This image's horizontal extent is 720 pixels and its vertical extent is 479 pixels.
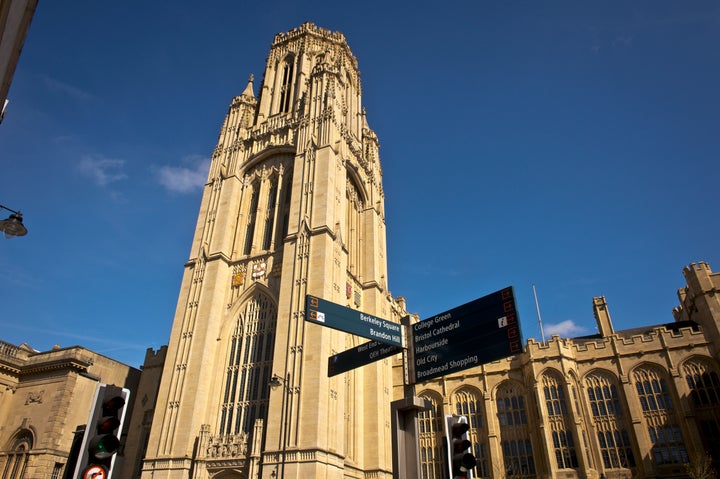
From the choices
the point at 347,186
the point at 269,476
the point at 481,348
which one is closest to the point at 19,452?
the point at 269,476

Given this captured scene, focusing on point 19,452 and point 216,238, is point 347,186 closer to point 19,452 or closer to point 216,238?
point 216,238

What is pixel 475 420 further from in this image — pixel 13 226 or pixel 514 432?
pixel 13 226

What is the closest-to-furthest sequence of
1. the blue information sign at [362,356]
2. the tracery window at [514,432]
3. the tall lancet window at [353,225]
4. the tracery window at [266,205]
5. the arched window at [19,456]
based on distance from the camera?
the blue information sign at [362,356] < the arched window at [19,456] < the tracery window at [514,432] < the tracery window at [266,205] < the tall lancet window at [353,225]

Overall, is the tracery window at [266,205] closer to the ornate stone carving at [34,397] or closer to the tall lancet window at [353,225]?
the tall lancet window at [353,225]

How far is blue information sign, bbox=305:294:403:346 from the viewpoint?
33.6 ft

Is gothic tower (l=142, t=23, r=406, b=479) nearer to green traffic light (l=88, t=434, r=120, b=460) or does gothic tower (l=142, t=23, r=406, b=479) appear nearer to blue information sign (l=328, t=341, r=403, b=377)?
blue information sign (l=328, t=341, r=403, b=377)

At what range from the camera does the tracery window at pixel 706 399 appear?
1148 inches

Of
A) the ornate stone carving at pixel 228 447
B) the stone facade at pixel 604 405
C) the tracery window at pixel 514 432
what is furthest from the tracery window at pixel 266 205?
the tracery window at pixel 514 432

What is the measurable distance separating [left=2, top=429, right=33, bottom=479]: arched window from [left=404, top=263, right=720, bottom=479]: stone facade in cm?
2763

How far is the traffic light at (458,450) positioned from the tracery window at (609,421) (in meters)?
28.1

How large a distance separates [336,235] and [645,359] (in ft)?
77.3

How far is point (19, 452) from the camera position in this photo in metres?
30.3

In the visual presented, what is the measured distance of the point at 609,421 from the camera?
31750mm

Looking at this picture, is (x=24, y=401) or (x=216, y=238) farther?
(x=216, y=238)
